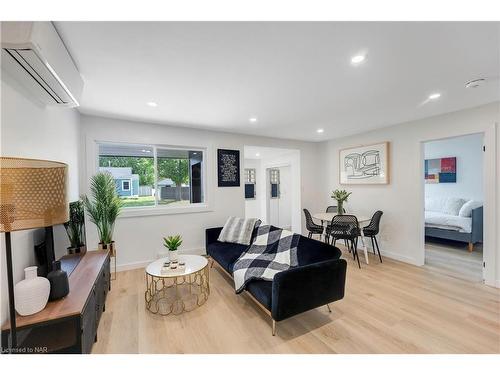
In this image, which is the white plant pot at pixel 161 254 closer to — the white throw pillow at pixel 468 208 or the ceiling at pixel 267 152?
the ceiling at pixel 267 152

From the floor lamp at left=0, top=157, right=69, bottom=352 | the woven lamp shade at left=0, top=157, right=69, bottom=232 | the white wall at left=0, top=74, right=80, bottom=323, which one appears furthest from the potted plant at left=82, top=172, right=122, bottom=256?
the woven lamp shade at left=0, top=157, right=69, bottom=232

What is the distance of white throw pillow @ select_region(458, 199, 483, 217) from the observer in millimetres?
4161

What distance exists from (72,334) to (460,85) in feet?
13.4

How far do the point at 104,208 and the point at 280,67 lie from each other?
2.81 metres

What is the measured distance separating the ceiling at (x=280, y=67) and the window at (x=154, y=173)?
2.18ft

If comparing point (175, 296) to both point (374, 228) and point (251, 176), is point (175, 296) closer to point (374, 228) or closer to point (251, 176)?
point (374, 228)

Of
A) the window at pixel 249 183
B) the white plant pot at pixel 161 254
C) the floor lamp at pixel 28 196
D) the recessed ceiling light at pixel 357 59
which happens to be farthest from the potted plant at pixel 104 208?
the window at pixel 249 183

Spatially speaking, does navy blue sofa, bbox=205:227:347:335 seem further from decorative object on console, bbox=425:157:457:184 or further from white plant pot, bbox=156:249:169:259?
decorative object on console, bbox=425:157:457:184

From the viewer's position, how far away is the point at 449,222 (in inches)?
166

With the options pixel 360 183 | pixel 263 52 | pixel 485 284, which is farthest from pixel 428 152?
pixel 263 52

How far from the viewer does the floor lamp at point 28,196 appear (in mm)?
929

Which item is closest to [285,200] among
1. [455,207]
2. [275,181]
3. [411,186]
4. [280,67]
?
[275,181]

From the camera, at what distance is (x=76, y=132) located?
9.61 feet
